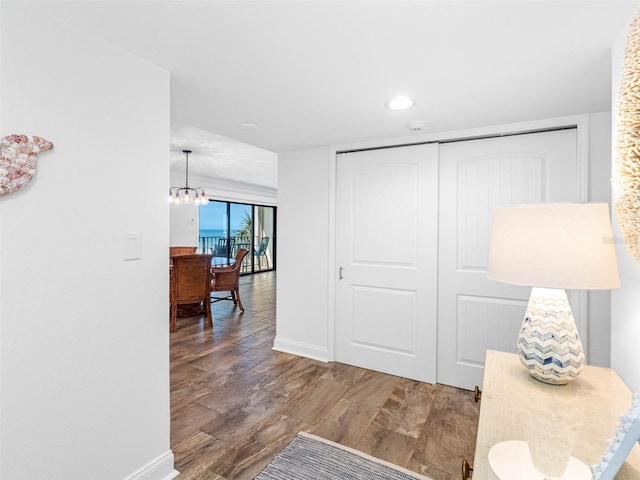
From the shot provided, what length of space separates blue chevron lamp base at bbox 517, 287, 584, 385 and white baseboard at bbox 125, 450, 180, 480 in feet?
5.88

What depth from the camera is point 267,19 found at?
1.25 meters

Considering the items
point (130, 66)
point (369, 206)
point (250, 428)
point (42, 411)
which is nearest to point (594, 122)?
point (369, 206)

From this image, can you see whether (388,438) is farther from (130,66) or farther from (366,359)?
(130,66)

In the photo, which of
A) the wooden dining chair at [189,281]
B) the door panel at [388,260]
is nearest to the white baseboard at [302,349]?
the door panel at [388,260]

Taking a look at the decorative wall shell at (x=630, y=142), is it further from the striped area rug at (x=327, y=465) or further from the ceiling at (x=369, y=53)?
the striped area rug at (x=327, y=465)

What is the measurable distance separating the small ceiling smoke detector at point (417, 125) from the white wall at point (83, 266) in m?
1.71

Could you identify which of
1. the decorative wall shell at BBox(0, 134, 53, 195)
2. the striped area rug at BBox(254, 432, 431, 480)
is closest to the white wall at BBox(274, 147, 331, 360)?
the striped area rug at BBox(254, 432, 431, 480)

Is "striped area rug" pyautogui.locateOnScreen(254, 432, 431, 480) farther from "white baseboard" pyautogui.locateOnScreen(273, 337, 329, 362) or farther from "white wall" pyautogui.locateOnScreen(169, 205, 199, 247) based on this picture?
"white wall" pyautogui.locateOnScreen(169, 205, 199, 247)

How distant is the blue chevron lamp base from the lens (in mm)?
1214

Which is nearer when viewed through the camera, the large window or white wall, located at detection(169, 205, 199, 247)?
white wall, located at detection(169, 205, 199, 247)

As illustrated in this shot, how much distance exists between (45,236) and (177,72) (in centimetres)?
101

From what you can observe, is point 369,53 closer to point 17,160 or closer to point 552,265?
point 552,265

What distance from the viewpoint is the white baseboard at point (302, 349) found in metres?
3.21

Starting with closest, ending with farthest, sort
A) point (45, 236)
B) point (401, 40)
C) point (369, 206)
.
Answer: point (45, 236) → point (401, 40) → point (369, 206)
